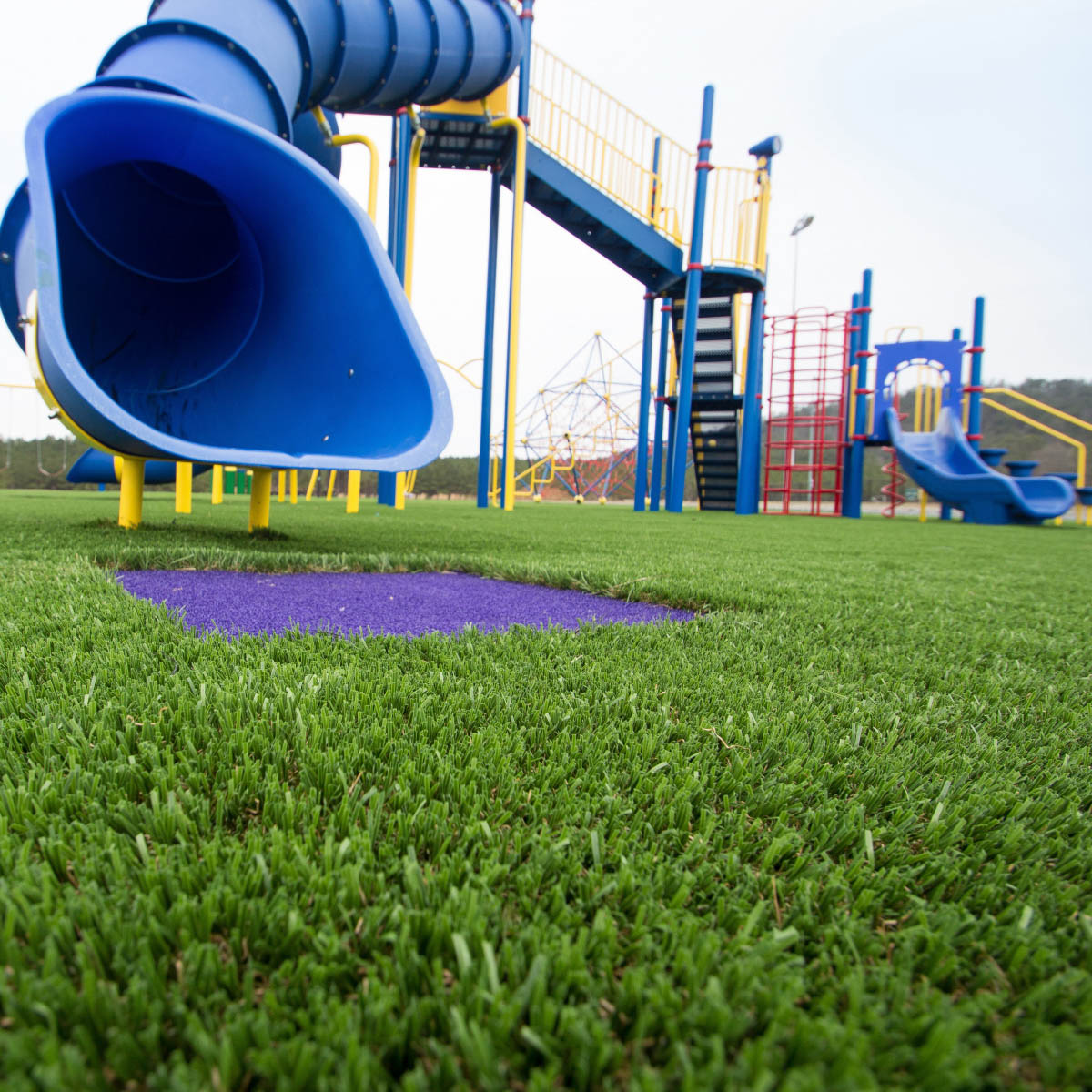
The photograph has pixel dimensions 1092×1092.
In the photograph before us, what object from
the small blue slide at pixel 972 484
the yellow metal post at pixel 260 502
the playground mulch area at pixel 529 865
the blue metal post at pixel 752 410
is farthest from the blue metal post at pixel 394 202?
the small blue slide at pixel 972 484

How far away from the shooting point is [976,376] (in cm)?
1362

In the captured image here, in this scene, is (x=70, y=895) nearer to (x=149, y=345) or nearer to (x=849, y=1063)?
(x=849, y=1063)

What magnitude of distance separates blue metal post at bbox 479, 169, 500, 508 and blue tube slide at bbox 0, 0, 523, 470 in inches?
176

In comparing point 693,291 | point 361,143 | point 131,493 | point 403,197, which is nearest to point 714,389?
point 693,291

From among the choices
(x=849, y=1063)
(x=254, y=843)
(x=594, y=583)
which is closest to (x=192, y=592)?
(x=594, y=583)

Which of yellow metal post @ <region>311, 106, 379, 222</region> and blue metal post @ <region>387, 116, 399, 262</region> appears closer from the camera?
yellow metal post @ <region>311, 106, 379, 222</region>

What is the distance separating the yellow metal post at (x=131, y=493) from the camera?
13.0 feet

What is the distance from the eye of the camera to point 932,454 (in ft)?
44.9

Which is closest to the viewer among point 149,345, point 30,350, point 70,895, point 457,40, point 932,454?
point 70,895

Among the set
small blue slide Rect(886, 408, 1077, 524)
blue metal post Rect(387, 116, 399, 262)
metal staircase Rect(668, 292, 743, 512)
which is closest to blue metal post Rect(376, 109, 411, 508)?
blue metal post Rect(387, 116, 399, 262)

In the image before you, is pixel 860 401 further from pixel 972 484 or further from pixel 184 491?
pixel 184 491

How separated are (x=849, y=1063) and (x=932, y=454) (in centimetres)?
1527

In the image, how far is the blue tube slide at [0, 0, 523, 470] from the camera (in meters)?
3.24

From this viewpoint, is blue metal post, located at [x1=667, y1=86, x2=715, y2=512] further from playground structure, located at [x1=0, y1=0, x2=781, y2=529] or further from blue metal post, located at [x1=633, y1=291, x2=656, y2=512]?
playground structure, located at [x1=0, y1=0, x2=781, y2=529]
